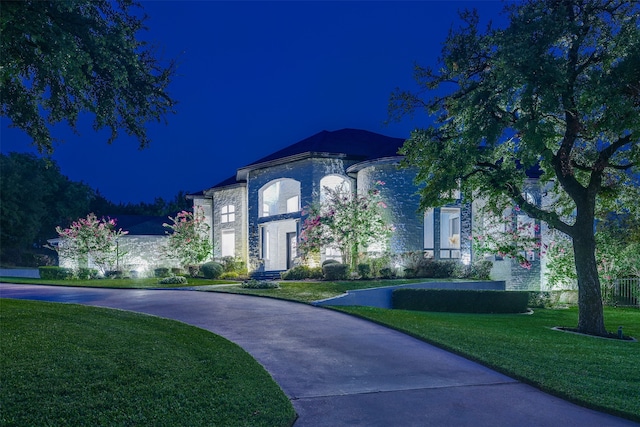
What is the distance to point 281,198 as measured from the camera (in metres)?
28.2

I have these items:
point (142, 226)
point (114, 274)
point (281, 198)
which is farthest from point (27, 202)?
point (281, 198)

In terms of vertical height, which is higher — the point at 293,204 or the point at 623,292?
the point at 293,204

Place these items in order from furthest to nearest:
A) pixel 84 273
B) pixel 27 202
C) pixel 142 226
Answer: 1. pixel 27 202
2. pixel 142 226
3. pixel 84 273

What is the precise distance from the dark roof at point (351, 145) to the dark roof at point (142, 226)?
12.0 metres

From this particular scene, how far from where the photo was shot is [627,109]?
9.69 m

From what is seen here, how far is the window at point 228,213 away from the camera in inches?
1142

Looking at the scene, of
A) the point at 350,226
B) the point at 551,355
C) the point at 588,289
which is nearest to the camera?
the point at 551,355

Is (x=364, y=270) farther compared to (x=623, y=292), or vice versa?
(x=623, y=292)

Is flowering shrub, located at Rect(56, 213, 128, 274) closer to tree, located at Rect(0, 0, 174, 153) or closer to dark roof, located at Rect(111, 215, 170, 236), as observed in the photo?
dark roof, located at Rect(111, 215, 170, 236)

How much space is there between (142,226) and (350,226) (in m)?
20.4

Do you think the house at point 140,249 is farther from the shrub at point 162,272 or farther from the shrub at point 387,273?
the shrub at point 387,273

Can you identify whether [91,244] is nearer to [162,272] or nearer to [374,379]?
[162,272]

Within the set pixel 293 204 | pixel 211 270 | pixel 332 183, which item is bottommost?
pixel 211 270

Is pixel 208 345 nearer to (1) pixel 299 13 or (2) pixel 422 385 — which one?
(2) pixel 422 385
